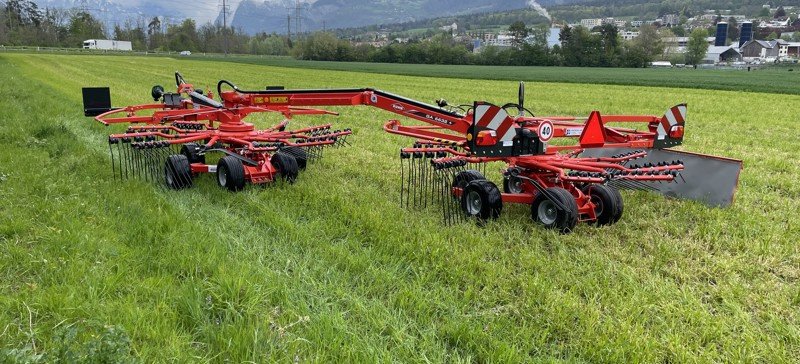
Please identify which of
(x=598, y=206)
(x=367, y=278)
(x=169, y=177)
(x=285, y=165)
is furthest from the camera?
(x=285, y=165)

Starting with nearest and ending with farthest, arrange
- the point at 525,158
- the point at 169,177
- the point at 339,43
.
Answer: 1. the point at 525,158
2. the point at 169,177
3. the point at 339,43

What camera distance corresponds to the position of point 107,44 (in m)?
104

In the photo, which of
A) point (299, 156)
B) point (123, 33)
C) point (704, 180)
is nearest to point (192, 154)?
point (299, 156)

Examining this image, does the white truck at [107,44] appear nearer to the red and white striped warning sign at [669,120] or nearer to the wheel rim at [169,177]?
the wheel rim at [169,177]

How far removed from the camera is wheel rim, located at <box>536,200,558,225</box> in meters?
5.05

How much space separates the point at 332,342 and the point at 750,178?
635cm

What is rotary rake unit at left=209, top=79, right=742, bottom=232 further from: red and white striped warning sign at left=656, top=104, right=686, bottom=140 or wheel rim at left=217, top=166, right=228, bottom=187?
wheel rim at left=217, top=166, right=228, bottom=187

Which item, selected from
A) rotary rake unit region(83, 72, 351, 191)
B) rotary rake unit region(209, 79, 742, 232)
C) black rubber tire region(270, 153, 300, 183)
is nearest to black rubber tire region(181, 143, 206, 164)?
rotary rake unit region(83, 72, 351, 191)

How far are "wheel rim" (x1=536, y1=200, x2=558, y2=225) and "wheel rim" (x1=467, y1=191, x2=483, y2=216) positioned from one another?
22.2 inches

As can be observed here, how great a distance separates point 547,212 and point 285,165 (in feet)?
10.6

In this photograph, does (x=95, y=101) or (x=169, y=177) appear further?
(x=95, y=101)

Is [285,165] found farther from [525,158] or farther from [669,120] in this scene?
[669,120]

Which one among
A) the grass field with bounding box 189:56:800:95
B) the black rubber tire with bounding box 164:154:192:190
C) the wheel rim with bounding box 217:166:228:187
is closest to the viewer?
the wheel rim with bounding box 217:166:228:187

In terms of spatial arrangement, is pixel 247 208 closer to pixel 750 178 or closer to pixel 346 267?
pixel 346 267
